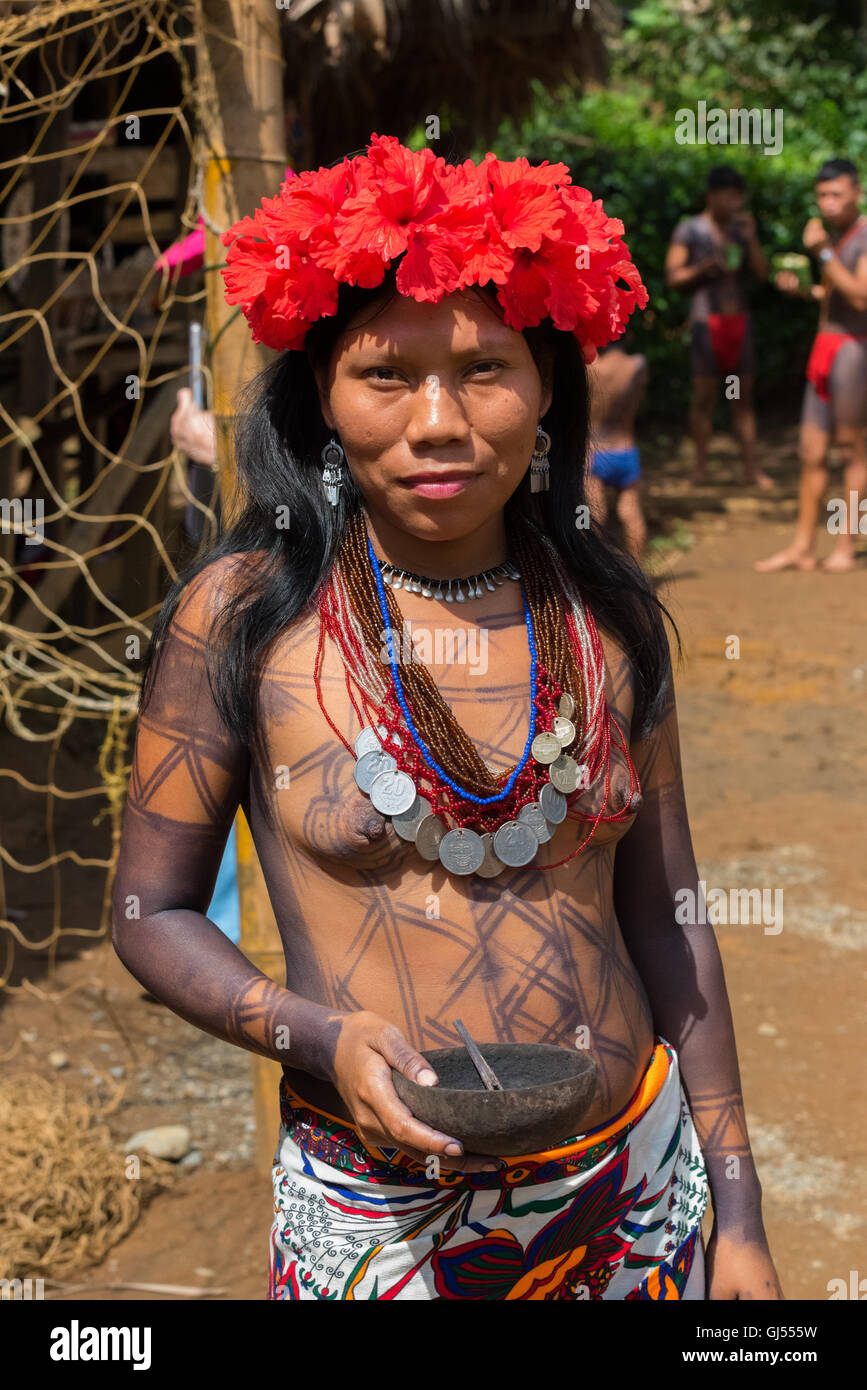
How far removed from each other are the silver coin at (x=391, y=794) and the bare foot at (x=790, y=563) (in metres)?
7.12

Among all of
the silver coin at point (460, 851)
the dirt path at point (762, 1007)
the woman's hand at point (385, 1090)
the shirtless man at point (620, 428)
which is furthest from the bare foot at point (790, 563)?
the woman's hand at point (385, 1090)

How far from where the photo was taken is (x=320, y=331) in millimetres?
1689

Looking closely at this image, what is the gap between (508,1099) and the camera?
1433 millimetres

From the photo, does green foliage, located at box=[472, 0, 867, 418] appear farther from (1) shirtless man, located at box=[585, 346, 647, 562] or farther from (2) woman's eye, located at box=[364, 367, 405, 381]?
(2) woman's eye, located at box=[364, 367, 405, 381]

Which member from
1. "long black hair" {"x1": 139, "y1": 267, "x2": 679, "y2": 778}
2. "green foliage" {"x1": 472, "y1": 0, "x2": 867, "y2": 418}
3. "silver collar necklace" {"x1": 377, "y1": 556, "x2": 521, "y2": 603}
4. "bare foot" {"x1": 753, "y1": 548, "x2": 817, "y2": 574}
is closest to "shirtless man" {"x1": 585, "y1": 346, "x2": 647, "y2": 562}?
"bare foot" {"x1": 753, "y1": 548, "x2": 817, "y2": 574}

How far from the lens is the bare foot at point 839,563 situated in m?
8.21

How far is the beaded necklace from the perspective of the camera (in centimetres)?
163

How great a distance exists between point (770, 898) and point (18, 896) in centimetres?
268

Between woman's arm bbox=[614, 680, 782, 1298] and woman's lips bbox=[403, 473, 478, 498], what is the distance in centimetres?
46

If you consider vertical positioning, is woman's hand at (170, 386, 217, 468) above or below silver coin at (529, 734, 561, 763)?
above

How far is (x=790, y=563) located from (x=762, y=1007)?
451cm

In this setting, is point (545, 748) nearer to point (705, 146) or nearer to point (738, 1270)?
point (738, 1270)

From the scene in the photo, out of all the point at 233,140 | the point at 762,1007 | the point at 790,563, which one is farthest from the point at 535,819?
the point at 790,563

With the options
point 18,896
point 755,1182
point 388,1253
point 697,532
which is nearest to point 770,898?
point 18,896
